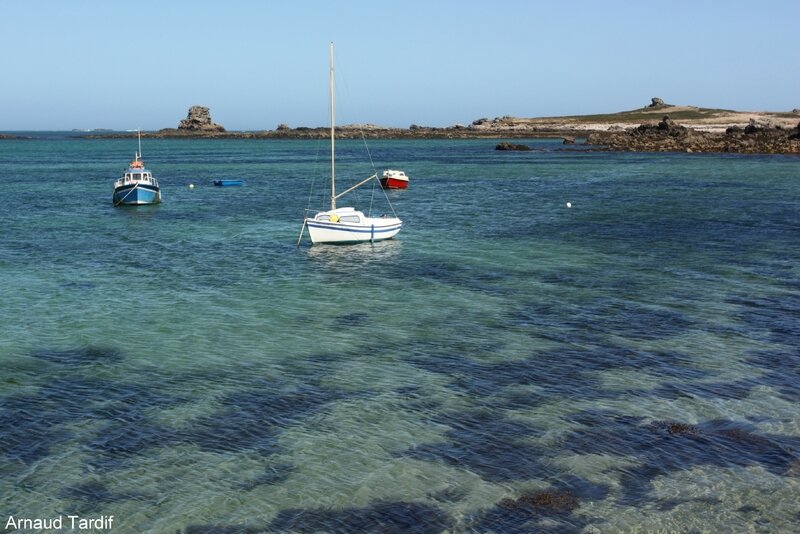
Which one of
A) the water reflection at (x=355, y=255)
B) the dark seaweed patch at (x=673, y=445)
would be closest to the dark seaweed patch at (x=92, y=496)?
the dark seaweed patch at (x=673, y=445)

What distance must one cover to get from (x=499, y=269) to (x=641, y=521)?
22.8 metres

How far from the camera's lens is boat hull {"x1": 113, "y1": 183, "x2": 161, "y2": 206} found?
6206cm

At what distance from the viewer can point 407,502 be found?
14.0 meters

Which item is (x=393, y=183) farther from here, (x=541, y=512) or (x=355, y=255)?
(x=541, y=512)

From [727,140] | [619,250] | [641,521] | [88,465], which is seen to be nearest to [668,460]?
[641,521]

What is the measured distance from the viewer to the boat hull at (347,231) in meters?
42.2

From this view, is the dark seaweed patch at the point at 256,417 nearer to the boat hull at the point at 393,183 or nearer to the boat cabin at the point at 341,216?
the boat cabin at the point at 341,216

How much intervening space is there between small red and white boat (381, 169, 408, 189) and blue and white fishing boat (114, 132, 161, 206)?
929 inches

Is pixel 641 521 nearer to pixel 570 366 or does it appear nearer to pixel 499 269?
pixel 570 366

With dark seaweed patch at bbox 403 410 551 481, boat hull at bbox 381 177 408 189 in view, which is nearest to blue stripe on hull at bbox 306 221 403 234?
dark seaweed patch at bbox 403 410 551 481

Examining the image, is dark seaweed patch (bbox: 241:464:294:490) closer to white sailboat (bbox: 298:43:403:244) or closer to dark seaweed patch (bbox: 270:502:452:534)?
dark seaweed patch (bbox: 270:502:452:534)

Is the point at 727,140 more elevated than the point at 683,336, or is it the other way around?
the point at 727,140

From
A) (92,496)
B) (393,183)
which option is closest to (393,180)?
(393,183)

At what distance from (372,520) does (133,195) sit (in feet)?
177
